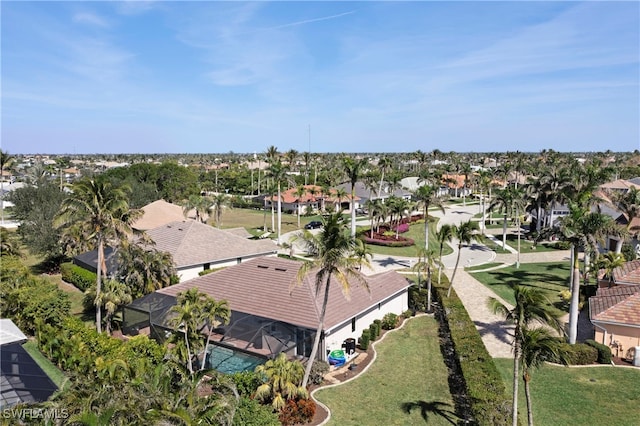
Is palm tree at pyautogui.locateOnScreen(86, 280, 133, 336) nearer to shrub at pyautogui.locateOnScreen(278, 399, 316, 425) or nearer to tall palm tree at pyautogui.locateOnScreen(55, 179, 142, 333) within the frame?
tall palm tree at pyautogui.locateOnScreen(55, 179, 142, 333)

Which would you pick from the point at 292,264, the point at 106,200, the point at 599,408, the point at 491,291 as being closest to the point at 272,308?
the point at 292,264

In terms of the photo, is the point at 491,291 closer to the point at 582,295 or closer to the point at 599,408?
the point at 582,295

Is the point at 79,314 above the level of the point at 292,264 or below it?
below

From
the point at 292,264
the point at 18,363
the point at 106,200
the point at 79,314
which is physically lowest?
the point at 79,314

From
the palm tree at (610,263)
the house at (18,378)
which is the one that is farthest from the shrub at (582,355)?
the house at (18,378)

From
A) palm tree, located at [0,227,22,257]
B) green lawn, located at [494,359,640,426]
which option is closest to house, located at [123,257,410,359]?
green lawn, located at [494,359,640,426]

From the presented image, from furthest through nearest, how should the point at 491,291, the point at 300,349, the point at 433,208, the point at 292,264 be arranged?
the point at 433,208
the point at 491,291
the point at 292,264
the point at 300,349

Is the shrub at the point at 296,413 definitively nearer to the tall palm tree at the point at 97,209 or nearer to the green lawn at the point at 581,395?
the green lawn at the point at 581,395

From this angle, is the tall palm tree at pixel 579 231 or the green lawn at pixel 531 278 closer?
the tall palm tree at pixel 579 231
